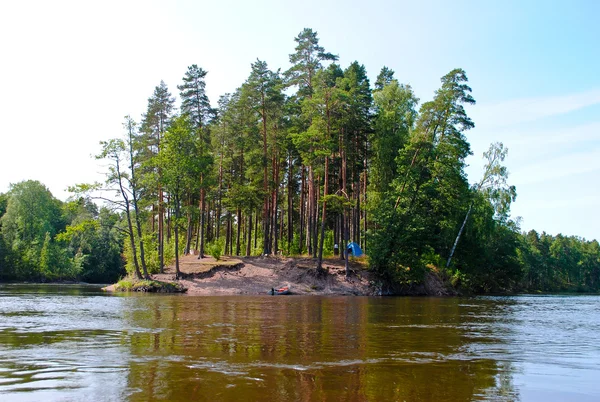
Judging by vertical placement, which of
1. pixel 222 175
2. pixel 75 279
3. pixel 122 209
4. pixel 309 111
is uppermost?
pixel 309 111

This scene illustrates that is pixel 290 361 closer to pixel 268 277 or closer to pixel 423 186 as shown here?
pixel 268 277

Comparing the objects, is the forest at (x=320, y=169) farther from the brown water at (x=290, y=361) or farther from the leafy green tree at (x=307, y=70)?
the brown water at (x=290, y=361)

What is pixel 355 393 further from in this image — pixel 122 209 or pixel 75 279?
pixel 75 279

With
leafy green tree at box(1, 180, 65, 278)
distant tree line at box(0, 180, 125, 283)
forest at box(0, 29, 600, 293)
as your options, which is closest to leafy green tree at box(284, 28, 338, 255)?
forest at box(0, 29, 600, 293)

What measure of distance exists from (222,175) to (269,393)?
45.9 metres

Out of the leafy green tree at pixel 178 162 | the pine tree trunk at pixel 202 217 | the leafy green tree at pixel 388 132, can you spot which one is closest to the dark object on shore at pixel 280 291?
the leafy green tree at pixel 178 162

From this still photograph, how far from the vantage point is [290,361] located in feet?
30.6

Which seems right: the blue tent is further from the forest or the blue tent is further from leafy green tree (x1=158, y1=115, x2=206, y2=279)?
leafy green tree (x1=158, y1=115, x2=206, y2=279)

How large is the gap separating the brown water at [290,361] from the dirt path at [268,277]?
73.8ft

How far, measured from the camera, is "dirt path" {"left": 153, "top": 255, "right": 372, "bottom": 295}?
39500 millimetres

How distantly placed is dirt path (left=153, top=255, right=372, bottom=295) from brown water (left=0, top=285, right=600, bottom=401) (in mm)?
22495

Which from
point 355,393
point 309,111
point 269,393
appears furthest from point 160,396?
point 309,111

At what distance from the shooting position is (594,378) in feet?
27.7

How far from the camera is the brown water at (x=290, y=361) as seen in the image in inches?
273
